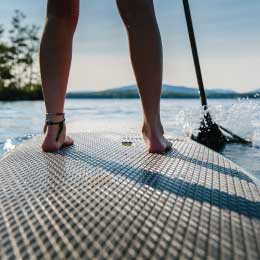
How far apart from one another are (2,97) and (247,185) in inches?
1437

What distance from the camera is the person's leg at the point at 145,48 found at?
1.71 metres

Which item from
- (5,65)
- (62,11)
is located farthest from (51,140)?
(5,65)

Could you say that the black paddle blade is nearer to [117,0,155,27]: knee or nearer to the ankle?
the ankle

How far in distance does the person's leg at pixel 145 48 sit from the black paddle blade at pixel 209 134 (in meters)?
2.55

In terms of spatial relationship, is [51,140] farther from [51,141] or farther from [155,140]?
[155,140]

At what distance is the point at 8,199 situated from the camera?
1074mm

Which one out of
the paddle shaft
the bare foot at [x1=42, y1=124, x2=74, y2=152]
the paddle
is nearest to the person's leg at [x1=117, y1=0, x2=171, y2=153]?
the bare foot at [x1=42, y1=124, x2=74, y2=152]

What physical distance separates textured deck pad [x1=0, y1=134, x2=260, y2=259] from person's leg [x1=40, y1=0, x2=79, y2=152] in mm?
279

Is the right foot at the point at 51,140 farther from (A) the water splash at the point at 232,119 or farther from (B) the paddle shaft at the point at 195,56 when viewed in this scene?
(A) the water splash at the point at 232,119

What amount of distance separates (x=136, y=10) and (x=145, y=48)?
16 centimetres

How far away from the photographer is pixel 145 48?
68.2 inches

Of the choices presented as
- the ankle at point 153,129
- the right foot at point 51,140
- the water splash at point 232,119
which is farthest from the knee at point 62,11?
the water splash at point 232,119

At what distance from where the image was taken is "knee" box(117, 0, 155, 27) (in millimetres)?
1702

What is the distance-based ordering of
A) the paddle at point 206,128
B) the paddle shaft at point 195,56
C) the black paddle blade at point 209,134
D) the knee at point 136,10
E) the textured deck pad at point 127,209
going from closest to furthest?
the textured deck pad at point 127,209, the knee at point 136,10, the paddle shaft at point 195,56, the paddle at point 206,128, the black paddle blade at point 209,134
